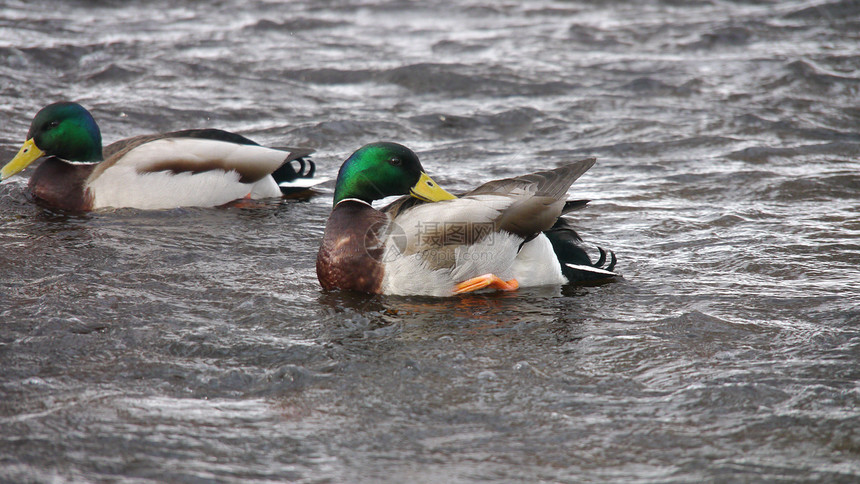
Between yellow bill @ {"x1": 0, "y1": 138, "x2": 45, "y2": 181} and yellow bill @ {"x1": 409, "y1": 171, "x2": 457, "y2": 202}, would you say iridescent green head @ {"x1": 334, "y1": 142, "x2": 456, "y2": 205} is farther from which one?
yellow bill @ {"x1": 0, "y1": 138, "x2": 45, "y2": 181}

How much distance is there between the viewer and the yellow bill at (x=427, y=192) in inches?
194

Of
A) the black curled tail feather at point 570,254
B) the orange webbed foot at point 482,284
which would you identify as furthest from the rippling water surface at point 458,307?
the black curled tail feather at point 570,254

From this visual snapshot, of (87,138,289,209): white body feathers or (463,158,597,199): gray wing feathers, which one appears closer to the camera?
(463,158,597,199): gray wing feathers

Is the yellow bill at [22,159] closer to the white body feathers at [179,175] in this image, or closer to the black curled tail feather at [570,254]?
the white body feathers at [179,175]

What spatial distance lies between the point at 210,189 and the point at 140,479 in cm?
372

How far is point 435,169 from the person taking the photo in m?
7.54

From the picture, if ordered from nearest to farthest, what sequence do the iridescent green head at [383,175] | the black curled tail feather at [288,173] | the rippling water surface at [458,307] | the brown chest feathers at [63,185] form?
1. the rippling water surface at [458,307]
2. the iridescent green head at [383,175]
3. the brown chest feathers at [63,185]
4. the black curled tail feather at [288,173]

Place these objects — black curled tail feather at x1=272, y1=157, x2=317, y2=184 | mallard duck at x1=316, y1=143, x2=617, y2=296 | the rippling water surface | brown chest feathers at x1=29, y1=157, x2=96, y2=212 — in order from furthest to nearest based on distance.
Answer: black curled tail feather at x1=272, y1=157, x2=317, y2=184 < brown chest feathers at x1=29, y1=157, x2=96, y2=212 < mallard duck at x1=316, y1=143, x2=617, y2=296 < the rippling water surface

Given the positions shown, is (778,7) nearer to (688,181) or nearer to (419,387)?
(688,181)

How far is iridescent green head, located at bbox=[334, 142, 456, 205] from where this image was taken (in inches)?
193

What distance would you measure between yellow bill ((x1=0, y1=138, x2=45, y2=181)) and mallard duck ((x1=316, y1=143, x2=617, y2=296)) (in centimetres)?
275

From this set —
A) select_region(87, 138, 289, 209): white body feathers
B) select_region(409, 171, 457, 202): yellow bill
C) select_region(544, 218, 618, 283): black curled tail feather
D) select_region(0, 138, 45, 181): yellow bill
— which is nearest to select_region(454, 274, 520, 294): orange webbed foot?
select_region(544, 218, 618, 283): black curled tail feather

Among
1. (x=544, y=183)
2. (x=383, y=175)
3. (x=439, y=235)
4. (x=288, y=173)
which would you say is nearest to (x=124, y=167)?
(x=288, y=173)

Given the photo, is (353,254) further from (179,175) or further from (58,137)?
(58,137)
